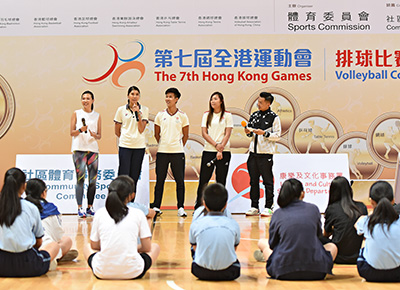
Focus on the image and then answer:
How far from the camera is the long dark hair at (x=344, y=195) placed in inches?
152

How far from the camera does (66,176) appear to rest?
6.89m

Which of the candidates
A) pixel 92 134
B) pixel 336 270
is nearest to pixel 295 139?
pixel 92 134

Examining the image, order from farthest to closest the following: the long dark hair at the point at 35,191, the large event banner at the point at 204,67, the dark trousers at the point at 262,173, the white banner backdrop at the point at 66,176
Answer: the large event banner at the point at 204,67, the white banner backdrop at the point at 66,176, the dark trousers at the point at 262,173, the long dark hair at the point at 35,191

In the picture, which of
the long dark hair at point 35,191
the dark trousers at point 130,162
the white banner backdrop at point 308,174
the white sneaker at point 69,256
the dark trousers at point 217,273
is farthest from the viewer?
the white banner backdrop at point 308,174

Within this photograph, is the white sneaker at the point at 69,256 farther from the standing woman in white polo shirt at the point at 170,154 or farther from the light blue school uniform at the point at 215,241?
the standing woman in white polo shirt at the point at 170,154

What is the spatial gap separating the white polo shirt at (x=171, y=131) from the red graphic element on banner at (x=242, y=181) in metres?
0.91

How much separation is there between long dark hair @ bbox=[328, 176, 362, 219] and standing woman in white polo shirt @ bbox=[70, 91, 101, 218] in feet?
10.7

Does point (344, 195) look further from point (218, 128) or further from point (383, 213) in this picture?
point (218, 128)

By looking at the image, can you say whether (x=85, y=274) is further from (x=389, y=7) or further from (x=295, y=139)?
(x=389, y=7)

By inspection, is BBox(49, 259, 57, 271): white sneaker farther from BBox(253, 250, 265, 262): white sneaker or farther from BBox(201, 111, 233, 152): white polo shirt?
BBox(201, 111, 233, 152): white polo shirt

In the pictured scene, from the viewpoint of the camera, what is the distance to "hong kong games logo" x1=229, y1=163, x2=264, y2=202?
689 cm

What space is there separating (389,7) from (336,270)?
4888 mm

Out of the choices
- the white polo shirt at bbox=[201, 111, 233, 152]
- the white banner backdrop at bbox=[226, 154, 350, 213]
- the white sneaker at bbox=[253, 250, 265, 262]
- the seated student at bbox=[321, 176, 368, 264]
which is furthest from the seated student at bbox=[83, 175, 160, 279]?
the white banner backdrop at bbox=[226, 154, 350, 213]

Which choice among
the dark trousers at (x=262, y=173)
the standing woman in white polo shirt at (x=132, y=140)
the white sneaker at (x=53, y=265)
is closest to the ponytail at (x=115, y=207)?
the white sneaker at (x=53, y=265)
